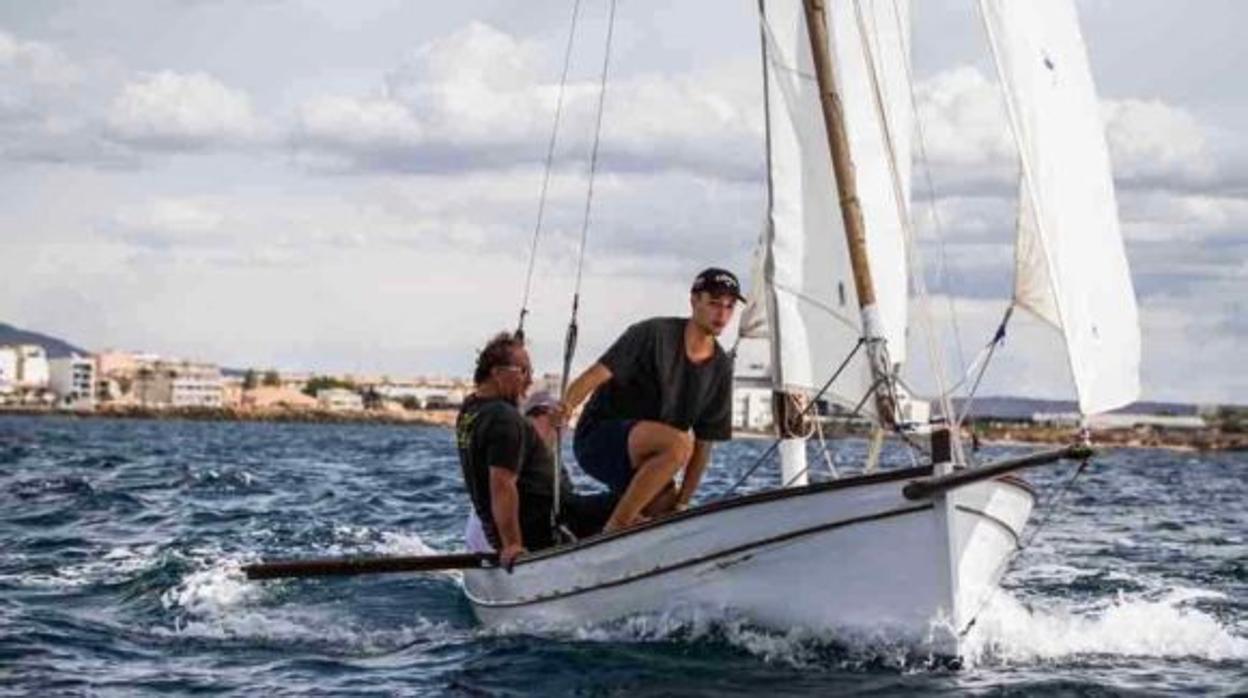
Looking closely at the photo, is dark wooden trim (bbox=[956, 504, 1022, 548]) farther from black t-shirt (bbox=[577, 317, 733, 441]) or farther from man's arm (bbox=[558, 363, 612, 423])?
man's arm (bbox=[558, 363, 612, 423])

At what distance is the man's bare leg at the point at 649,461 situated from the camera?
13961mm

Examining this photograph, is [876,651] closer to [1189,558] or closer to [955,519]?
[955,519]

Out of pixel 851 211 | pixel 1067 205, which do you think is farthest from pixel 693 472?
pixel 1067 205

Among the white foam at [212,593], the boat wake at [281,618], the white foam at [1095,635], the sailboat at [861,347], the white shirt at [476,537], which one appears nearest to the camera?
the sailboat at [861,347]

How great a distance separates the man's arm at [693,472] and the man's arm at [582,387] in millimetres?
1064

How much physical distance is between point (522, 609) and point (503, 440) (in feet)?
4.10

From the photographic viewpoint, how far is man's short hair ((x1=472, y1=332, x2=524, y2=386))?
1415 centimetres

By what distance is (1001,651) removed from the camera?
14.1 metres

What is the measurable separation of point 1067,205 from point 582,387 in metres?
3.24

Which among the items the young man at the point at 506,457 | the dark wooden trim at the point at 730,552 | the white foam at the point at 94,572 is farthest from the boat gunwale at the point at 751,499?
the white foam at the point at 94,572

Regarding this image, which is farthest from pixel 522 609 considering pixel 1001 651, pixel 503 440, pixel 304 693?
pixel 1001 651

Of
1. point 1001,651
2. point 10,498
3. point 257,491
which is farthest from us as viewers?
point 257,491

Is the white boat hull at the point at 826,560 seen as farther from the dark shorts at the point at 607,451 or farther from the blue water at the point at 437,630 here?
the dark shorts at the point at 607,451

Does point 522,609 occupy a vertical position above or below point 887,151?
below
